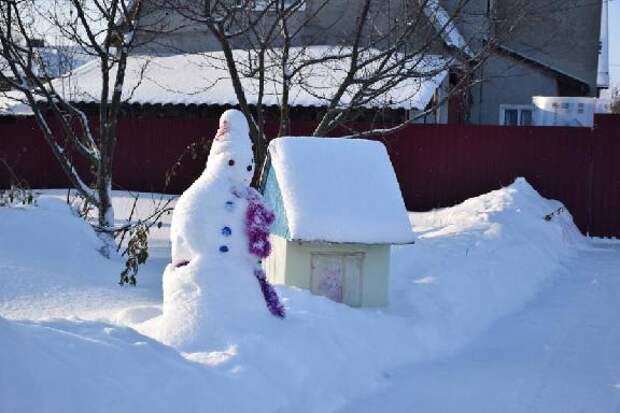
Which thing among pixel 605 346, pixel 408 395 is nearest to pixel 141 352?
pixel 408 395

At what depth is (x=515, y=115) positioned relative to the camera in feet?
62.8

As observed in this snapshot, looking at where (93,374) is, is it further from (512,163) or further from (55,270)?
(512,163)

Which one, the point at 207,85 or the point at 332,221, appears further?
the point at 207,85

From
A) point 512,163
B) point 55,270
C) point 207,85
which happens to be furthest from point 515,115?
point 55,270

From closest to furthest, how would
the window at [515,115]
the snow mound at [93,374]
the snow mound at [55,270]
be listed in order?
the snow mound at [93,374], the snow mound at [55,270], the window at [515,115]

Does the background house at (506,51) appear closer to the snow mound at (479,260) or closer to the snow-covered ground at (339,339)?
the snow mound at (479,260)

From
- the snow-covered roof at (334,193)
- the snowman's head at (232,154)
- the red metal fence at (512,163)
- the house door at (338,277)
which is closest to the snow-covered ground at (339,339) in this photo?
the house door at (338,277)

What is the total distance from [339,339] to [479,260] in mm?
3468

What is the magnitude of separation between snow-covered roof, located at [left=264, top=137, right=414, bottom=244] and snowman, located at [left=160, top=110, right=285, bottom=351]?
2.81 feet

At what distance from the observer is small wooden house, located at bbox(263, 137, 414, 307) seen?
645cm

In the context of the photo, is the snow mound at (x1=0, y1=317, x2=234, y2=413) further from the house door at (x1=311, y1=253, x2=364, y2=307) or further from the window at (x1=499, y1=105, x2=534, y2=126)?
the window at (x1=499, y1=105, x2=534, y2=126)

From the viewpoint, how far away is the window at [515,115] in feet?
61.9

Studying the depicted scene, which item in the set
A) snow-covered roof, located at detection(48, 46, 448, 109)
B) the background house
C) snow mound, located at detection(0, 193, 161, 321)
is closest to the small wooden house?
snow mound, located at detection(0, 193, 161, 321)

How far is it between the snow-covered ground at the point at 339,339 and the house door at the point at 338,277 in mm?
227
